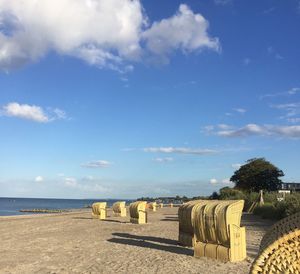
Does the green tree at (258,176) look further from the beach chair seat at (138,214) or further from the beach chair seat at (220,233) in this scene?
the beach chair seat at (220,233)

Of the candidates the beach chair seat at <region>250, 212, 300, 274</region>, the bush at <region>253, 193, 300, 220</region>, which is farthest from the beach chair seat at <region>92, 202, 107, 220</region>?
the beach chair seat at <region>250, 212, 300, 274</region>

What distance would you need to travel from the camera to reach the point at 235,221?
1338cm

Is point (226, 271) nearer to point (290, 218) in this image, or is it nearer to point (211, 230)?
point (211, 230)

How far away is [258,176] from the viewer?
87312 millimetres

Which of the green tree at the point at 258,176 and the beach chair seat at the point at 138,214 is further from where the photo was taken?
the green tree at the point at 258,176

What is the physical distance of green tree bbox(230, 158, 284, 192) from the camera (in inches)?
3428

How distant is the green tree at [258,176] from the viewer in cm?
8706

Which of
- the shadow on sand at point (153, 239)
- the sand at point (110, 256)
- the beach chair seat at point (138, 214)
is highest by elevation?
the beach chair seat at point (138, 214)

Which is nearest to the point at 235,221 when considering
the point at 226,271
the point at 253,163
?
the point at 226,271

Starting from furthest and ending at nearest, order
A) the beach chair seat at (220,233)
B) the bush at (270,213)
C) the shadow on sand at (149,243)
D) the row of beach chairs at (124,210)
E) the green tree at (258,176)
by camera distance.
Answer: the green tree at (258,176)
the bush at (270,213)
the row of beach chairs at (124,210)
the shadow on sand at (149,243)
the beach chair seat at (220,233)

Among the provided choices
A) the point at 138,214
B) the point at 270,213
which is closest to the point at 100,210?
the point at 138,214

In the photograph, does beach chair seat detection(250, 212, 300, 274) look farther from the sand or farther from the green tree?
the green tree

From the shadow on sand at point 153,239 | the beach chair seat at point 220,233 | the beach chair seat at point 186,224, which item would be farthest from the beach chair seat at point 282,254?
the shadow on sand at point 153,239

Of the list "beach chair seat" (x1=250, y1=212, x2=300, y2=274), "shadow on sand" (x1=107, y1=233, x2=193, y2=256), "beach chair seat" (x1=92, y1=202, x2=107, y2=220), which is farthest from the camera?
"beach chair seat" (x1=92, y1=202, x2=107, y2=220)
